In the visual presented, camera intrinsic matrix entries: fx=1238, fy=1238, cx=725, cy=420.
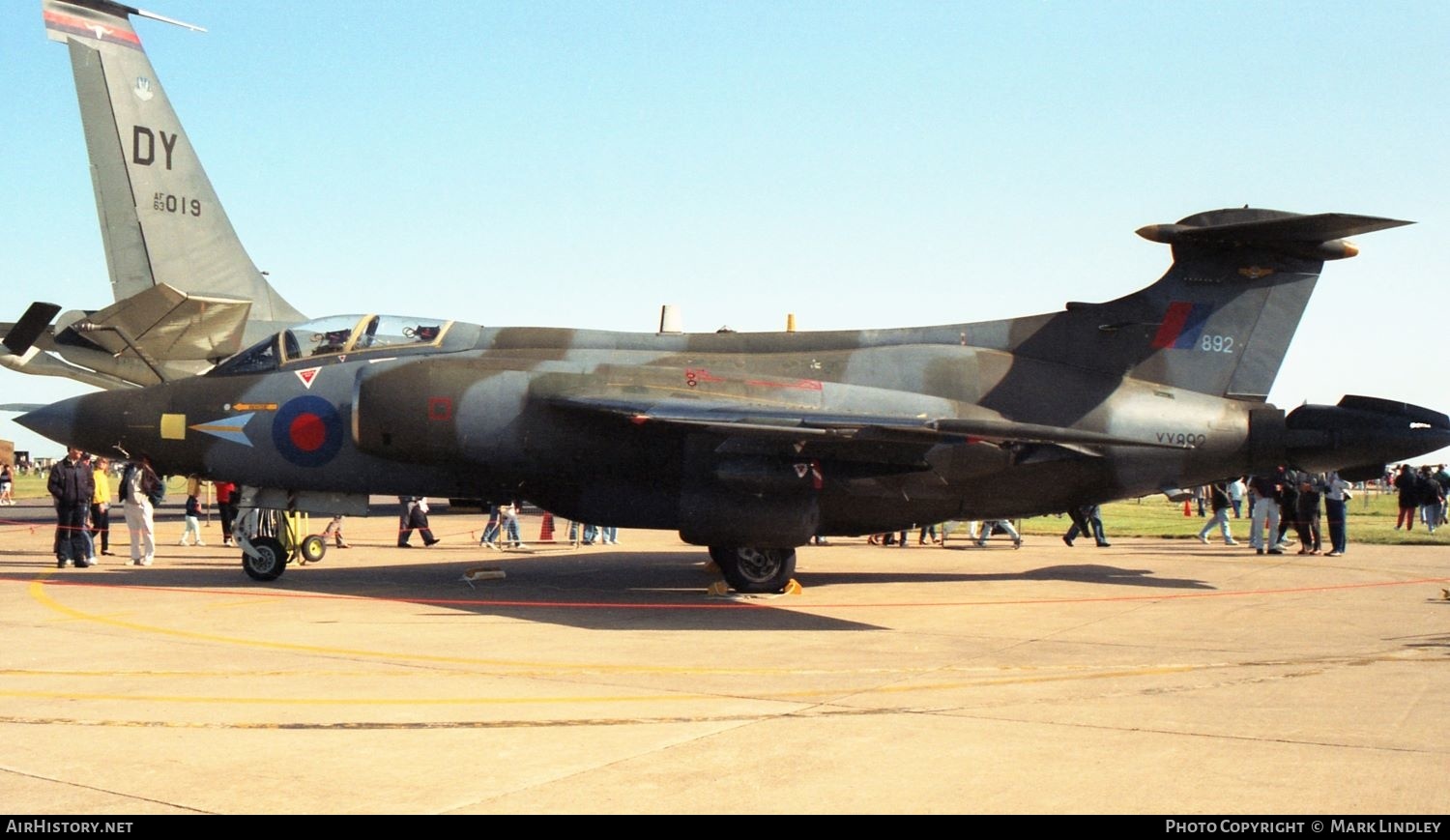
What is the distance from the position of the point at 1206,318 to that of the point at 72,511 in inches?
663

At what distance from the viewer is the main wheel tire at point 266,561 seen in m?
16.1

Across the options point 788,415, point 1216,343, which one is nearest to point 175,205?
point 788,415

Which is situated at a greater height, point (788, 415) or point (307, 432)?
point (788, 415)

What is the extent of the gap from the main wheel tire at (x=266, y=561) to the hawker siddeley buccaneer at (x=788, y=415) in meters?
0.03

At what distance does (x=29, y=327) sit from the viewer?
810 inches

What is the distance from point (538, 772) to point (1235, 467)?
44.3ft

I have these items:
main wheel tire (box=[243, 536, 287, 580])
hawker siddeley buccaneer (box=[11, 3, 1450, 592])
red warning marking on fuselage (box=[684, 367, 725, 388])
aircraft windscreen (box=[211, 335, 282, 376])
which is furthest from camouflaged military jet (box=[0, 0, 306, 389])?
red warning marking on fuselage (box=[684, 367, 725, 388])

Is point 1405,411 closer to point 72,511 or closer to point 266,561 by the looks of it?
point 266,561

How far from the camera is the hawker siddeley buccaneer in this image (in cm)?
1490

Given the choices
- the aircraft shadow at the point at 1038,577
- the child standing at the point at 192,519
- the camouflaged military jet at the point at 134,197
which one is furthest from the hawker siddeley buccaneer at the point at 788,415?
the camouflaged military jet at the point at 134,197

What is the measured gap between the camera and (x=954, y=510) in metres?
16.2

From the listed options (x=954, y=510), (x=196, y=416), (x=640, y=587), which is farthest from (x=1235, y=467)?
(x=196, y=416)

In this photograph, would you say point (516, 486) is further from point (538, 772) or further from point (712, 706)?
point (538, 772)
